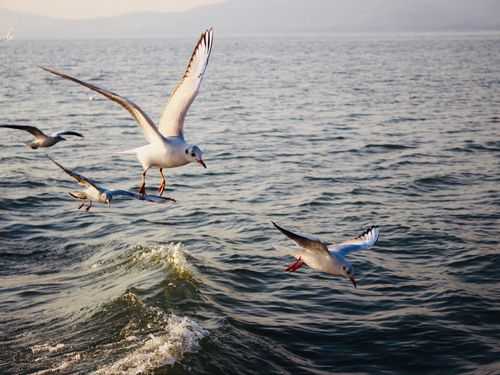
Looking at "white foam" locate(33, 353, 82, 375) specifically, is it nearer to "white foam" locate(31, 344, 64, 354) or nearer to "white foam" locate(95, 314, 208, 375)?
"white foam" locate(31, 344, 64, 354)

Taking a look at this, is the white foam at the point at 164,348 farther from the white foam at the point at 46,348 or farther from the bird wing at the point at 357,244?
the bird wing at the point at 357,244

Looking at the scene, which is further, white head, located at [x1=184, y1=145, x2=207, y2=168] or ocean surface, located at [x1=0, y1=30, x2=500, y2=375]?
ocean surface, located at [x1=0, y1=30, x2=500, y2=375]

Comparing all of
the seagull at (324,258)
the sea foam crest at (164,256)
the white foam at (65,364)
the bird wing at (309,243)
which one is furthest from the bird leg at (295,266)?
the sea foam crest at (164,256)

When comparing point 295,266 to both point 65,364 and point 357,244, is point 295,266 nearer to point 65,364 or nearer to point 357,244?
point 357,244

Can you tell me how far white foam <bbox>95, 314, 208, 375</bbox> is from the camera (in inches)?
496

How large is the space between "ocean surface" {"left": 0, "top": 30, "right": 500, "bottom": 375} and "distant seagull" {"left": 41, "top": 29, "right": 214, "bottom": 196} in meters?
0.71

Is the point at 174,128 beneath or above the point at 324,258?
above

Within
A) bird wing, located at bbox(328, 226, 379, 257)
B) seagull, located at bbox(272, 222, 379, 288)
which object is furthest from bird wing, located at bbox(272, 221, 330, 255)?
bird wing, located at bbox(328, 226, 379, 257)

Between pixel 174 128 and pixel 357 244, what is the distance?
14.1 ft

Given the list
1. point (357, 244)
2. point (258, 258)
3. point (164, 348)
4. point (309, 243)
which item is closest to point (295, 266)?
point (309, 243)

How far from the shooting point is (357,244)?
11.8 m

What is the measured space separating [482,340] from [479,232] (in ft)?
23.0

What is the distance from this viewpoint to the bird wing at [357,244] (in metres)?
11.4

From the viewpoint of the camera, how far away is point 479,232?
20391 millimetres
